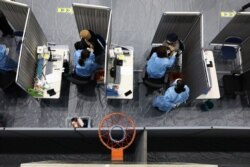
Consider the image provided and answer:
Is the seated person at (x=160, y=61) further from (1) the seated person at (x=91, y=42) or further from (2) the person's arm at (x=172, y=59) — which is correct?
(1) the seated person at (x=91, y=42)

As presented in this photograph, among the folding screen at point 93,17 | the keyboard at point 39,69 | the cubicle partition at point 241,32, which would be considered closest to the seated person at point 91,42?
the folding screen at point 93,17

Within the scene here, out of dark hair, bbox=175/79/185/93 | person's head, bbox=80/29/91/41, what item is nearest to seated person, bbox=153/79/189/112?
dark hair, bbox=175/79/185/93

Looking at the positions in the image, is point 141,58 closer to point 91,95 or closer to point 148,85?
point 148,85

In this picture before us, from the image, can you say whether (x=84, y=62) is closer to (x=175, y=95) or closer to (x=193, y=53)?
(x=175, y=95)

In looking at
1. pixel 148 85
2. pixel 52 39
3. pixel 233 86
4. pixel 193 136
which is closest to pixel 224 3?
pixel 233 86

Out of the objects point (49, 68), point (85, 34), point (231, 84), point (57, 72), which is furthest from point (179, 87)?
point (49, 68)

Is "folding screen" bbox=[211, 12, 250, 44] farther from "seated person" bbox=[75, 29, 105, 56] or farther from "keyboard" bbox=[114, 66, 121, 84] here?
"seated person" bbox=[75, 29, 105, 56]

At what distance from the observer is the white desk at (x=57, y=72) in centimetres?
445

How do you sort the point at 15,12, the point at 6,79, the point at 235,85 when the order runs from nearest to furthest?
the point at 15,12, the point at 6,79, the point at 235,85

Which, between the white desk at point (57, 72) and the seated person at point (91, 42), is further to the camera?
the white desk at point (57, 72)

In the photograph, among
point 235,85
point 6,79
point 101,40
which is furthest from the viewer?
point 235,85

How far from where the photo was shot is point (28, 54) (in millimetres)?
4359

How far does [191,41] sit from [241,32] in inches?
34.4

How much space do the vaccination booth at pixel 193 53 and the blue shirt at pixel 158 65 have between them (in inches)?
15.4
